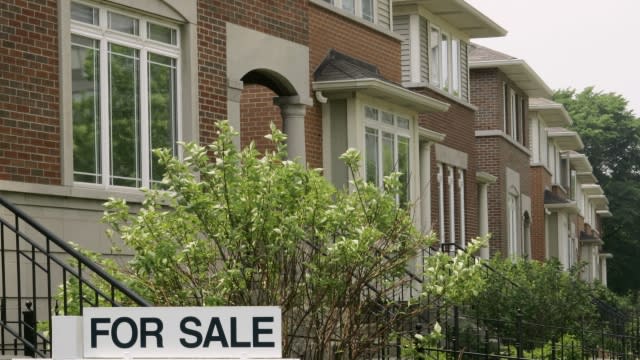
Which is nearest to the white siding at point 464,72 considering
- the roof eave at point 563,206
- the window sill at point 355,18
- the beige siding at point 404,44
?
the beige siding at point 404,44

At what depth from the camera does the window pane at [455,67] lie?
1152 inches

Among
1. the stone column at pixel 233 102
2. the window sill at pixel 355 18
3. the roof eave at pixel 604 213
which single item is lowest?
the roof eave at pixel 604 213

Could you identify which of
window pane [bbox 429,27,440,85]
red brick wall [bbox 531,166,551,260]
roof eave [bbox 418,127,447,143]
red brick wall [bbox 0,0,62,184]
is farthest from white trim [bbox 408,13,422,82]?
red brick wall [bbox 0,0,62,184]

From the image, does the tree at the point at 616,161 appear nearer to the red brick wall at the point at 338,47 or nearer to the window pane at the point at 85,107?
the red brick wall at the point at 338,47

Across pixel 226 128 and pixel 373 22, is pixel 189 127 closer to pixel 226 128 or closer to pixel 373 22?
pixel 226 128

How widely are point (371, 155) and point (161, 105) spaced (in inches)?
232

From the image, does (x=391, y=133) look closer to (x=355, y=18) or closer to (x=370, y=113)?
(x=370, y=113)

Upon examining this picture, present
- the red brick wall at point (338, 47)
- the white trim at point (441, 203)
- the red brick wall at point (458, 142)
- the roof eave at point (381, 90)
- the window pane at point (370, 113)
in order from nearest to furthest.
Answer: the roof eave at point (381, 90) < the red brick wall at point (338, 47) < the window pane at point (370, 113) < the red brick wall at point (458, 142) < the white trim at point (441, 203)

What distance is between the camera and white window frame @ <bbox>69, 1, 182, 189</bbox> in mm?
13812

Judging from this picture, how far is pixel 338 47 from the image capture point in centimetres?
2025

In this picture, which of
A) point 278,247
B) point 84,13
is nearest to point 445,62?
point 84,13

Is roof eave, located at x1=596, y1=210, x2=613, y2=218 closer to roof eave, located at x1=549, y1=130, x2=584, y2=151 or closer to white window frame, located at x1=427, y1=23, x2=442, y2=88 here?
roof eave, located at x1=549, y1=130, x2=584, y2=151

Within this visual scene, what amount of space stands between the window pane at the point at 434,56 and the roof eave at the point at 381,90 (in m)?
5.81

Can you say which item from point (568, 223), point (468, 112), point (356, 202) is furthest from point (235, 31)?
point (568, 223)
